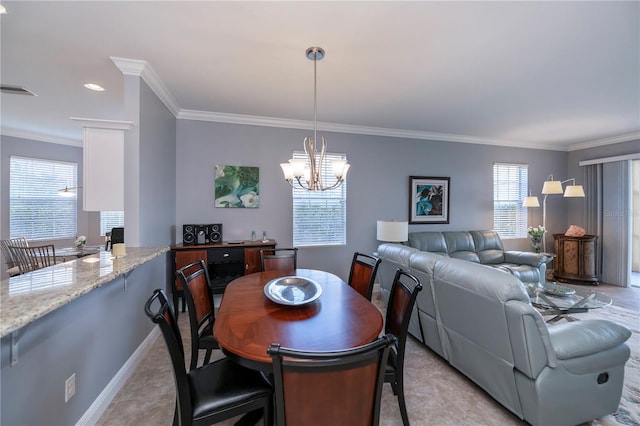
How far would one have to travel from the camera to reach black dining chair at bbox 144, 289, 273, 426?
120cm

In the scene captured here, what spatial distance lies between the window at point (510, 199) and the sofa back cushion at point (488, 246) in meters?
0.52

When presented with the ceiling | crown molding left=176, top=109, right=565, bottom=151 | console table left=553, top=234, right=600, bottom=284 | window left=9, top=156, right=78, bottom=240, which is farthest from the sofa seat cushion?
window left=9, top=156, right=78, bottom=240

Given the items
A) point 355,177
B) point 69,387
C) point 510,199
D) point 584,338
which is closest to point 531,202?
point 510,199

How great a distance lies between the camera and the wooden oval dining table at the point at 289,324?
50.0 inches

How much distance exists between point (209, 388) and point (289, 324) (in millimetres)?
498

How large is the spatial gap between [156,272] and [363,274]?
2210mm

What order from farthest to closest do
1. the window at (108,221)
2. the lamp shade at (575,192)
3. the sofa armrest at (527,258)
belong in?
the window at (108,221) < the lamp shade at (575,192) < the sofa armrest at (527,258)

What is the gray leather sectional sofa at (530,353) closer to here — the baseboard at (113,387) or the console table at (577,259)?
the baseboard at (113,387)

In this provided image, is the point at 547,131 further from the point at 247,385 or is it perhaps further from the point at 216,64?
the point at 247,385

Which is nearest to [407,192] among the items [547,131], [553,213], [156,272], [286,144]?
[286,144]

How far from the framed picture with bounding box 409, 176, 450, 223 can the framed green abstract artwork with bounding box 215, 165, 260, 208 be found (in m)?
2.68

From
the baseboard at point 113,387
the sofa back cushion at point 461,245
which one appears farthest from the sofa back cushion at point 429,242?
the baseboard at point 113,387

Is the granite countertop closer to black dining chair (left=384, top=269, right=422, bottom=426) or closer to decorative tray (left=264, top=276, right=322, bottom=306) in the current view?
decorative tray (left=264, top=276, right=322, bottom=306)

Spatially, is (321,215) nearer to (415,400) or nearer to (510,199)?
(415,400)
